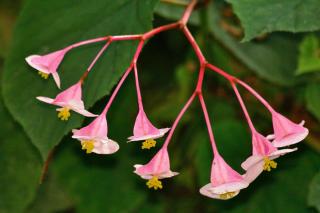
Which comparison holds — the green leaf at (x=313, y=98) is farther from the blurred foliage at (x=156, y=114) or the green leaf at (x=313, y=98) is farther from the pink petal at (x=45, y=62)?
the pink petal at (x=45, y=62)

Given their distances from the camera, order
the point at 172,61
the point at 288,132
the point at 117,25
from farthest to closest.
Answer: the point at 172,61
the point at 117,25
the point at 288,132

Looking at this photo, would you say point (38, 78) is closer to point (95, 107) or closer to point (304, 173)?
point (95, 107)

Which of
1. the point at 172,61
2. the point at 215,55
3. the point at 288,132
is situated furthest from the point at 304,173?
the point at 172,61

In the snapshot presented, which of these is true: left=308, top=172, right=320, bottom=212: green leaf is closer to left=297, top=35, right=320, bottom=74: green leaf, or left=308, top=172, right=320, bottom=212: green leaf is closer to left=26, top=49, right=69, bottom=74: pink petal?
left=297, top=35, right=320, bottom=74: green leaf

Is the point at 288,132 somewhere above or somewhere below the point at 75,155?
above

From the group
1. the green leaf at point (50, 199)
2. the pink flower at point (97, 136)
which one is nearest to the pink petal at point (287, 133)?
the pink flower at point (97, 136)

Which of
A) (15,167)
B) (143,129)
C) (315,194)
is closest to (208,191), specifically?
(143,129)

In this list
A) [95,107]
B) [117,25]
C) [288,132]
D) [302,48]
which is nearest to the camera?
[288,132]

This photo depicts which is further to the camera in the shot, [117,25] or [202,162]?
[202,162]
